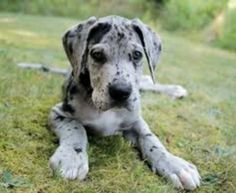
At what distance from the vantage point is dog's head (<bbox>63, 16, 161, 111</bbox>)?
3.43 meters

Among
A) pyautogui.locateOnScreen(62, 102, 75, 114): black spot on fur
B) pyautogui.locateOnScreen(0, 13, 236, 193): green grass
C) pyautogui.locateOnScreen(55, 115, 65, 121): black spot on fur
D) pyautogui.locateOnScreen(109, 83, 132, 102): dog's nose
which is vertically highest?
pyautogui.locateOnScreen(109, 83, 132, 102): dog's nose

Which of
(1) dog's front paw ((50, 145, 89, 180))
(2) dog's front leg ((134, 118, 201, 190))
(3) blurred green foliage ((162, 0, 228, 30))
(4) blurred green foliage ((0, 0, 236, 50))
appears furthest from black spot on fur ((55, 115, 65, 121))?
(3) blurred green foliage ((162, 0, 228, 30))

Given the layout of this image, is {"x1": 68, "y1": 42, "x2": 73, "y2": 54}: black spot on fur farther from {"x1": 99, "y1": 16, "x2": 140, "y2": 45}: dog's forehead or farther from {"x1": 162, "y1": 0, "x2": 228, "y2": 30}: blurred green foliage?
{"x1": 162, "y1": 0, "x2": 228, "y2": 30}: blurred green foliage

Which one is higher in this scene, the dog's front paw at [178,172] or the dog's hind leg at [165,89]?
the dog's front paw at [178,172]

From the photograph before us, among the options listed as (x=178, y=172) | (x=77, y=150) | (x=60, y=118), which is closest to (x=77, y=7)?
(x=60, y=118)

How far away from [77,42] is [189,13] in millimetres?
13975

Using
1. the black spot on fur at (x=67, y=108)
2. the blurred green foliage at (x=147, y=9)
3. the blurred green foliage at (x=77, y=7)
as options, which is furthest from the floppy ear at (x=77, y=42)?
the blurred green foliage at (x=77, y=7)

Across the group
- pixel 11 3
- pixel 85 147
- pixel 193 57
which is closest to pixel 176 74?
pixel 193 57

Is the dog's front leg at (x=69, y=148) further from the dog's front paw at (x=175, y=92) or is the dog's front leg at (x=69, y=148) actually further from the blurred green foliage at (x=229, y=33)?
the blurred green foliage at (x=229, y=33)

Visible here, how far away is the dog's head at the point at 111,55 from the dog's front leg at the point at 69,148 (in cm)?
31

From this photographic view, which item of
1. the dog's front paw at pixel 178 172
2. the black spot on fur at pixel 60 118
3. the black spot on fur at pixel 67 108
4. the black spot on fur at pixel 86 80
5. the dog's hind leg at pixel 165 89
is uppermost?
the black spot on fur at pixel 86 80

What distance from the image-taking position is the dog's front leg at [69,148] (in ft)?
10.9

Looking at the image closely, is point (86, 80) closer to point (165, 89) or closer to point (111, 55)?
point (111, 55)

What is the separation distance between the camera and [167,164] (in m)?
3.58
